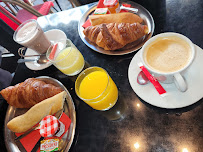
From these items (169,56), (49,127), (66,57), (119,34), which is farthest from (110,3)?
(49,127)

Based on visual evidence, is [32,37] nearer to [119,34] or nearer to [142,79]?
[119,34]

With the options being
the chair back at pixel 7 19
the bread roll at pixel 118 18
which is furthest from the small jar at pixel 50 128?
the chair back at pixel 7 19

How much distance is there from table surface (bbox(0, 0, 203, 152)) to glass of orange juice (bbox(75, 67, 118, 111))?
8 cm

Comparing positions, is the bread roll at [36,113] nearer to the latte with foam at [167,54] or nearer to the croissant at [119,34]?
the croissant at [119,34]

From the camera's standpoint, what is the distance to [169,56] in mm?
751

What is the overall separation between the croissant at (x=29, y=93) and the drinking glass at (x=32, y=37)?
0.30 meters

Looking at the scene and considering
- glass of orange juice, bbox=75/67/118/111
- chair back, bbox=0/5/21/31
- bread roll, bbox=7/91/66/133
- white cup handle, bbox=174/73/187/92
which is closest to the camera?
white cup handle, bbox=174/73/187/92

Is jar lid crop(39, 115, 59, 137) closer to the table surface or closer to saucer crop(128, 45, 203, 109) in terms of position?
the table surface

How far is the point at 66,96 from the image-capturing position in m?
0.94

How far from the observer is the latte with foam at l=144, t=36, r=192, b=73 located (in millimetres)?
713

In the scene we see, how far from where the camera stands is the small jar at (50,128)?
78 centimetres

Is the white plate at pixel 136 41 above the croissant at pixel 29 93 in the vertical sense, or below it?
below

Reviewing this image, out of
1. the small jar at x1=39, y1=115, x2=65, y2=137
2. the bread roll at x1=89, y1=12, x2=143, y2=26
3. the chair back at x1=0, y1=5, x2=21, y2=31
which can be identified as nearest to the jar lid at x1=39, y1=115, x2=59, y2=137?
the small jar at x1=39, y1=115, x2=65, y2=137

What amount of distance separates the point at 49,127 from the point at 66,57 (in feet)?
1.21
